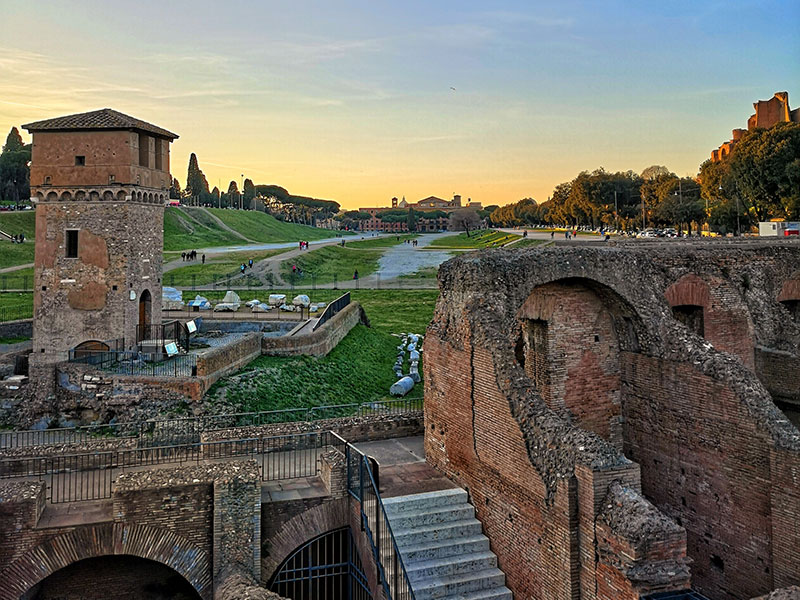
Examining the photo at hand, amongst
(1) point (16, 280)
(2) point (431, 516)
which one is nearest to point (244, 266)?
(1) point (16, 280)

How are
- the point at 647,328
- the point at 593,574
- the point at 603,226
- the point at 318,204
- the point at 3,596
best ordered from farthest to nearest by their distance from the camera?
the point at 318,204
the point at 603,226
the point at 647,328
the point at 3,596
the point at 593,574

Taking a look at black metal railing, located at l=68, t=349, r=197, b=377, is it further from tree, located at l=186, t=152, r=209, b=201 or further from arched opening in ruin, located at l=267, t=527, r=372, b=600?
tree, located at l=186, t=152, r=209, b=201

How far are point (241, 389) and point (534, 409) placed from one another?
46.0 feet

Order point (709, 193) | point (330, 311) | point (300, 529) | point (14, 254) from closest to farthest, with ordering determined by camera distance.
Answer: point (300, 529) → point (330, 311) → point (14, 254) → point (709, 193)

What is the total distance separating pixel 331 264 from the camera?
69.1m

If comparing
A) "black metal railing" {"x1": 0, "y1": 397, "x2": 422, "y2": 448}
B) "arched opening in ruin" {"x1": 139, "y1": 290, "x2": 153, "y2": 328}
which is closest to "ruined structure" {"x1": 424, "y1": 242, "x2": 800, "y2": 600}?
"black metal railing" {"x1": 0, "y1": 397, "x2": 422, "y2": 448}

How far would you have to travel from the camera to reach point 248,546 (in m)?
10.1

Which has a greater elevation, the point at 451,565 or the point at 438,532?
the point at 438,532

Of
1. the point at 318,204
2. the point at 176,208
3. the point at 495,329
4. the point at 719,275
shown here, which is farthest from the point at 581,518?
the point at 318,204

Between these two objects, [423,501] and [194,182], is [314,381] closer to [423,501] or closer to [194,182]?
[423,501]

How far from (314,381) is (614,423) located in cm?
1430

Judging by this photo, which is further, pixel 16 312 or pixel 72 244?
pixel 16 312

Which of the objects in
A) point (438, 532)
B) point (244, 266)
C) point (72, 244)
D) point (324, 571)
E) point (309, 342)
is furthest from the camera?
point (244, 266)

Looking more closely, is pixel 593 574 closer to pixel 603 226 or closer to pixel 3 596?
pixel 3 596
